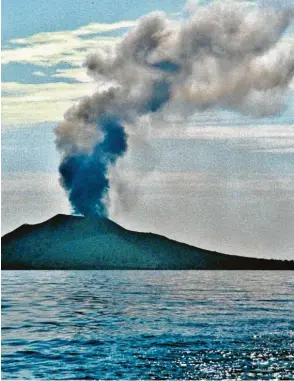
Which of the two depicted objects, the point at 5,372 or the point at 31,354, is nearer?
the point at 5,372

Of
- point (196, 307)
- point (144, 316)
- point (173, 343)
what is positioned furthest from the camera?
point (196, 307)

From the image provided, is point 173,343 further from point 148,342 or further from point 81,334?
point 81,334

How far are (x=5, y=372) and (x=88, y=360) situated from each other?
11.5 feet

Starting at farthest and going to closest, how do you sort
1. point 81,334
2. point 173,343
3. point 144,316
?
1. point 144,316
2. point 81,334
3. point 173,343

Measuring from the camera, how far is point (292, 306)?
5072cm

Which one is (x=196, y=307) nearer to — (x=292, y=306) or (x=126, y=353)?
(x=292, y=306)

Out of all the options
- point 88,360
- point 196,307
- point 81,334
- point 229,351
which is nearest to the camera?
point 88,360

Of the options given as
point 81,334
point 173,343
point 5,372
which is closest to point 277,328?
point 173,343

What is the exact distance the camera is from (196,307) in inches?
1960

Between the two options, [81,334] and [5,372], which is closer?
[5,372]

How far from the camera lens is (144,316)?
4316cm

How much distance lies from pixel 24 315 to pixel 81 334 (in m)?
11.8

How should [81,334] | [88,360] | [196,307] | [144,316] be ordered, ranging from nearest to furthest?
1. [88,360]
2. [81,334]
3. [144,316]
4. [196,307]

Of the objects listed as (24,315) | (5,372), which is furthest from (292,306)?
(5,372)
